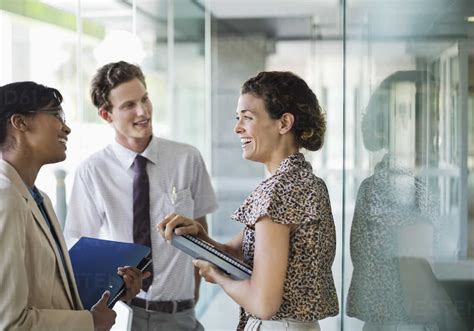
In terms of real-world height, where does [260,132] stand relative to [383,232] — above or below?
above

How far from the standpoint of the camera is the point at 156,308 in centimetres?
234

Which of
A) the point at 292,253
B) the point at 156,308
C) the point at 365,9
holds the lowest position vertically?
the point at 156,308

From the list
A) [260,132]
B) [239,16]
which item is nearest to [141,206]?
[260,132]

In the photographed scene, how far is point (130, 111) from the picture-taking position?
7.69 feet

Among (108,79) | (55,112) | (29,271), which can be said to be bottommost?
(29,271)

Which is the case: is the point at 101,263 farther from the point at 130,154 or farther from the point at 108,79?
the point at 108,79

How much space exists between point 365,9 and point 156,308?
112 centimetres

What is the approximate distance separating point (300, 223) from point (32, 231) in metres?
0.56

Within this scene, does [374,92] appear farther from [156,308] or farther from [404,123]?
[156,308]

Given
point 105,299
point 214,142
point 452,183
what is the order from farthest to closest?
1. point 214,142
2. point 452,183
3. point 105,299

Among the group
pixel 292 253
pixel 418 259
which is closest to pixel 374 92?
pixel 418 259

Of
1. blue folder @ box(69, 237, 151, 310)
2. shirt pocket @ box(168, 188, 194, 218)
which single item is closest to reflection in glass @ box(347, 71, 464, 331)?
shirt pocket @ box(168, 188, 194, 218)

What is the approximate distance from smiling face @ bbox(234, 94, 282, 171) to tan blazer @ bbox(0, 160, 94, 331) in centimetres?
49

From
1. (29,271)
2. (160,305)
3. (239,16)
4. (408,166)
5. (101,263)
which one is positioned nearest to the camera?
(29,271)
